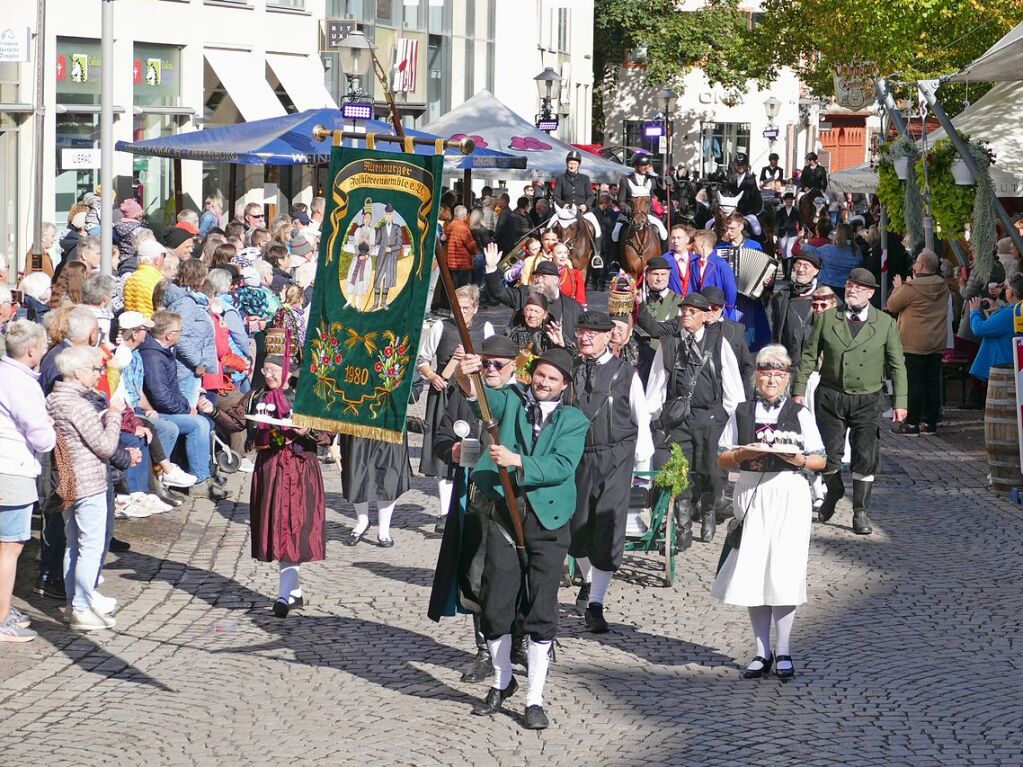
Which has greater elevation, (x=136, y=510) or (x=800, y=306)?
(x=800, y=306)

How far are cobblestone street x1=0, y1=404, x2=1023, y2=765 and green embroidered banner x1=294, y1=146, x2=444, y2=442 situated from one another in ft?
4.83

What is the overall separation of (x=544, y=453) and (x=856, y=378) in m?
5.32

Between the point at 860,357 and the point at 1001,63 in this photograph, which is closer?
the point at 860,357

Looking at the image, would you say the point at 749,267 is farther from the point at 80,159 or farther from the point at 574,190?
the point at 574,190

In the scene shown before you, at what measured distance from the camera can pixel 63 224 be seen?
27.5 meters

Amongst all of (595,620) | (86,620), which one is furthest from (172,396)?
(595,620)

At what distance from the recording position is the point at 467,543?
8.41m

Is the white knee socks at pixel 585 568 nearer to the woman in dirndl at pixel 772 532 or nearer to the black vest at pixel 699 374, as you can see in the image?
the woman in dirndl at pixel 772 532

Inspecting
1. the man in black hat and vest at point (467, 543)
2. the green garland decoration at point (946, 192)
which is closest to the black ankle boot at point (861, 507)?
the man in black hat and vest at point (467, 543)

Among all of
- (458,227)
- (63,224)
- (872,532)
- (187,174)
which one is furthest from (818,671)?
(187,174)

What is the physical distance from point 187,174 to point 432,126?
15.7 feet

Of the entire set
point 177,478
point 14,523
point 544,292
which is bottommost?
point 177,478

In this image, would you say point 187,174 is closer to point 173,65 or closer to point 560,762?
point 173,65

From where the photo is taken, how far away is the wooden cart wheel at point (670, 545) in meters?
10.9
